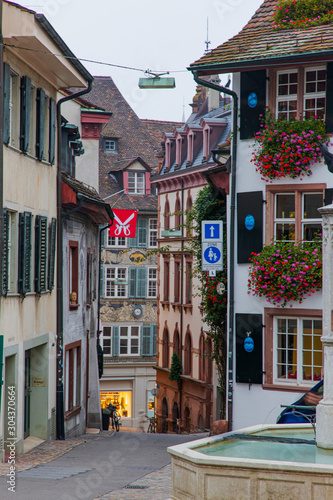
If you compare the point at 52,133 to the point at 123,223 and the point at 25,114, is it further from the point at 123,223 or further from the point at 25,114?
the point at 123,223

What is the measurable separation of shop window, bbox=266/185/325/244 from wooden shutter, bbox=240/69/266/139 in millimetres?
1414

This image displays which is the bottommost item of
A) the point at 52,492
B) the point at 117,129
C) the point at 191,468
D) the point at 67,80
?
the point at 52,492

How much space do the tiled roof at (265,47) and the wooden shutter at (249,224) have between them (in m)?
2.90

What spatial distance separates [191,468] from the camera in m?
9.80

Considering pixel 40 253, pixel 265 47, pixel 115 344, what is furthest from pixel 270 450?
pixel 115 344

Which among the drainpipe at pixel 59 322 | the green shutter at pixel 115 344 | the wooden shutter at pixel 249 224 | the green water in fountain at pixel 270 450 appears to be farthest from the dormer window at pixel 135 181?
the green water in fountain at pixel 270 450

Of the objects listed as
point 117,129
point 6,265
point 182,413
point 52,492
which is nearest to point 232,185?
point 6,265

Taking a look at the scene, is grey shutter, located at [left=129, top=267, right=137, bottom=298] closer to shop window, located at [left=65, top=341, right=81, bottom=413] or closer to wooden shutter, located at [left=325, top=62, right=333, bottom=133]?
shop window, located at [left=65, top=341, right=81, bottom=413]

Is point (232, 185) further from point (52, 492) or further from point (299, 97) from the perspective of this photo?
point (52, 492)

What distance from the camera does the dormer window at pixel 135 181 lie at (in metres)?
53.1

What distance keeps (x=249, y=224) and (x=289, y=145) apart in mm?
2021

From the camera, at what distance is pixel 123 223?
92.7 ft

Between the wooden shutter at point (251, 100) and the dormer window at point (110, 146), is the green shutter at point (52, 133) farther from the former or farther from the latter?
the dormer window at point (110, 146)

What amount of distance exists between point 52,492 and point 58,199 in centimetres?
980
